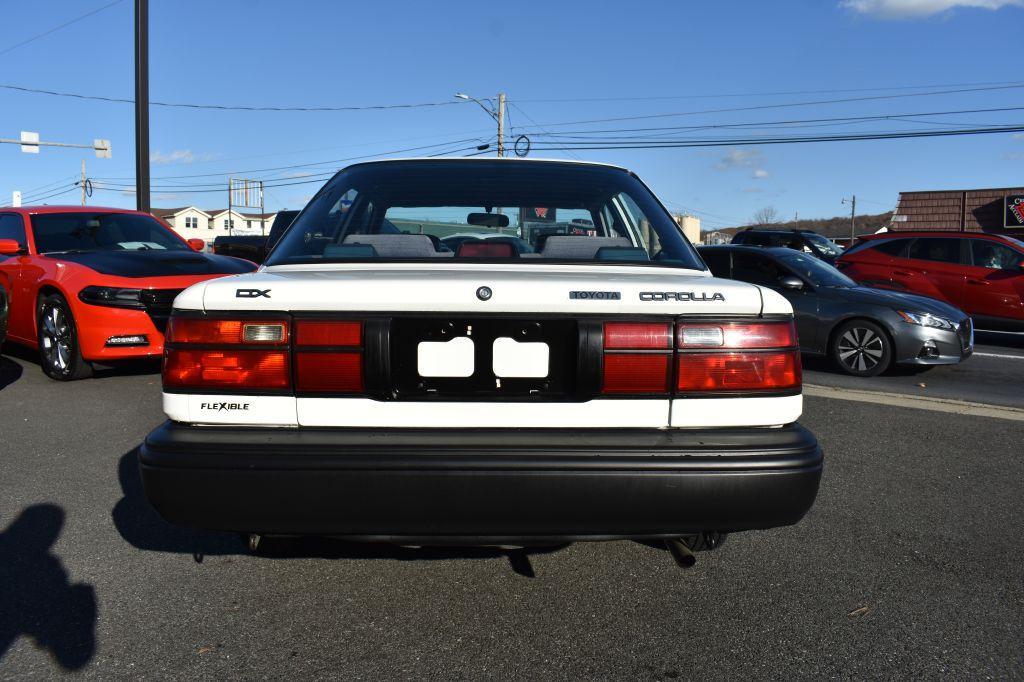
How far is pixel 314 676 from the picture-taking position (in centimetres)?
227

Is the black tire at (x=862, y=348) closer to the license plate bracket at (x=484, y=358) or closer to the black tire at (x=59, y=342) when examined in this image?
the license plate bracket at (x=484, y=358)

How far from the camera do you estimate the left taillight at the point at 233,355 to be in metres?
2.27

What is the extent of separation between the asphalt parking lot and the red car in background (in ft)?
8.23

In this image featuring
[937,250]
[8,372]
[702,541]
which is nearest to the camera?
[702,541]

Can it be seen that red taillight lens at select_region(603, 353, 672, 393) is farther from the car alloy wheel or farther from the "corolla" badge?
the car alloy wheel

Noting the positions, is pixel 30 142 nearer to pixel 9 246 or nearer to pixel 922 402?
pixel 9 246

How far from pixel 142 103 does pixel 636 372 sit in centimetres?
1348

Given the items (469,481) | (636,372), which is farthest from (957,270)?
(469,481)

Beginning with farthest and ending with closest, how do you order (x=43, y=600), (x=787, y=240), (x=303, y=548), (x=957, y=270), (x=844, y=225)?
(x=844, y=225) → (x=787, y=240) → (x=957, y=270) → (x=303, y=548) → (x=43, y=600)

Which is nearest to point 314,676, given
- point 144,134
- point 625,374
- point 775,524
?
point 625,374

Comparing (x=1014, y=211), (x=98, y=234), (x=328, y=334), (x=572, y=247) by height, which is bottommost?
(x=328, y=334)

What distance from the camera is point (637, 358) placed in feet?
7.49

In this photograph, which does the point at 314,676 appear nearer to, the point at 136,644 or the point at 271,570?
the point at 136,644

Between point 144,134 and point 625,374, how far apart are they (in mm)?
13301
